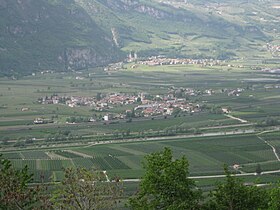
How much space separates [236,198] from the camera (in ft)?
97.5

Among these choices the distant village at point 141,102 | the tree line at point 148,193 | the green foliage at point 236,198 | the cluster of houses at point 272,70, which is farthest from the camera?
the cluster of houses at point 272,70

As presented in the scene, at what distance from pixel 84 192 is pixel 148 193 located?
13.7 feet

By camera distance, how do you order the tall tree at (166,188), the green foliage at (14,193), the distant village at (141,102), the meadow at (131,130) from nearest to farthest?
the green foliage at (14,193), the tall tree at (166,188), the meadow at (131,130), the distant village at (141,102)

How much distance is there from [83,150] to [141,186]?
5475cm

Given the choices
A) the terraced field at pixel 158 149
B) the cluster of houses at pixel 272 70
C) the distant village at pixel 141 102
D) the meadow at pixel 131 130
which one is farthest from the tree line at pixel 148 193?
the cluster of houses at pixel 272 70

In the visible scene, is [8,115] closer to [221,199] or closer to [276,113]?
[276,113]

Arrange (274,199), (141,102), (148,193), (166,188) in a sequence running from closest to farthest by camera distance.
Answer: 1. (274,199)
2. (166,188)
3. (148,193)
4. (141,102)

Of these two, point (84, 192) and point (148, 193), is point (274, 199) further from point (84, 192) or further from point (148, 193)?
point (84, 192)

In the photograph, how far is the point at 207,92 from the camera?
144 m

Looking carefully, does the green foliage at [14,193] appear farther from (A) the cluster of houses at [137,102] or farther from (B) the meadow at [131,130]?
(A) the cluster of houses at [137,102]

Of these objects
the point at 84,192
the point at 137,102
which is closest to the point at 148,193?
the point at 84,192

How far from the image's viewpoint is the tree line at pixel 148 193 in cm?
2723

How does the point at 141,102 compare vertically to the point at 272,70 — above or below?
below

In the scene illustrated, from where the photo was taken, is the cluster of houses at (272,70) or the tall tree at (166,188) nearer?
the tall tree at (166,188)
